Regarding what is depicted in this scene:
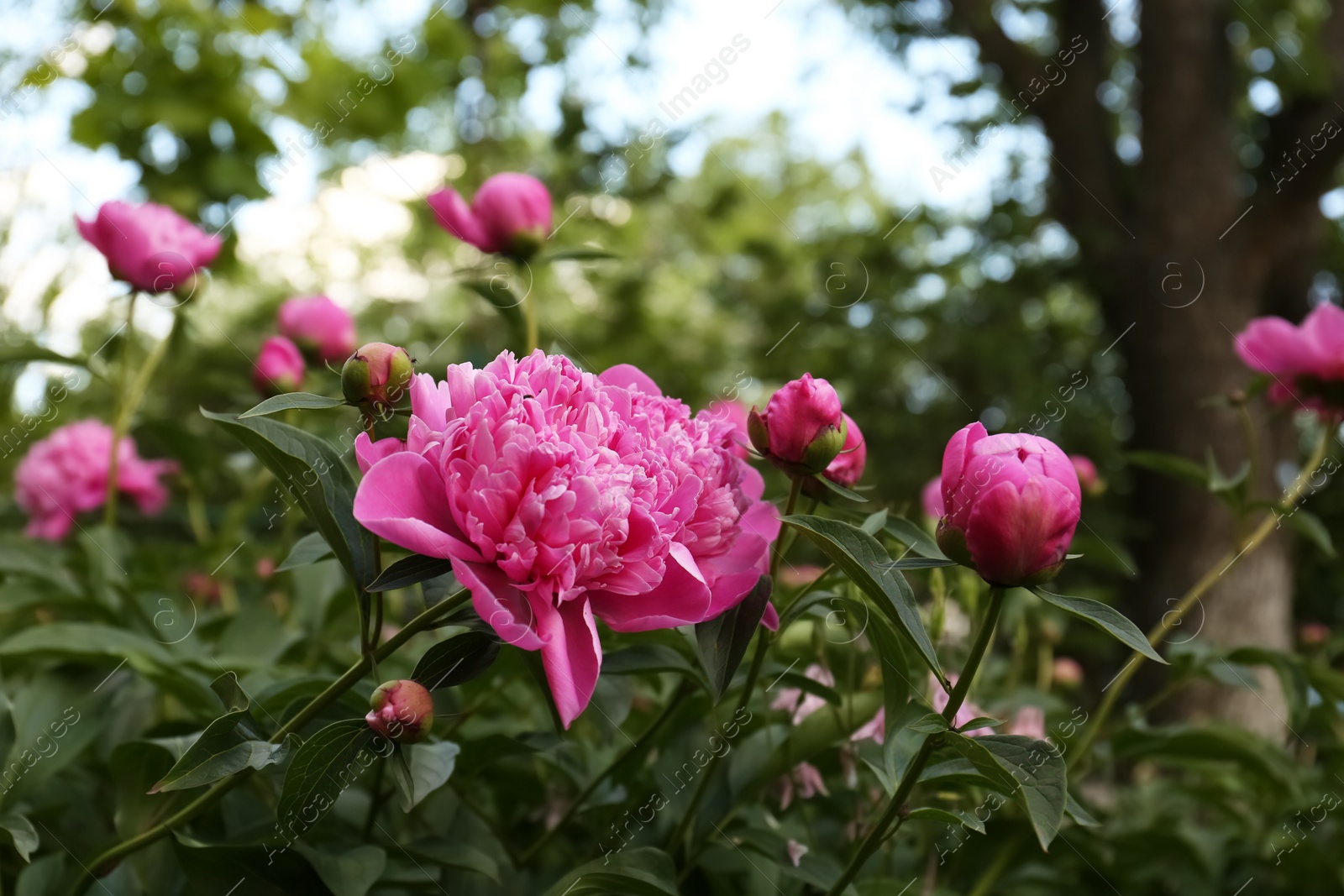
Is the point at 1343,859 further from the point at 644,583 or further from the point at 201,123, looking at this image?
the point at 201,123

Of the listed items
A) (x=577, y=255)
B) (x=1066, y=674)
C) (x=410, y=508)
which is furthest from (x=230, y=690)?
(x=1066, y=674)

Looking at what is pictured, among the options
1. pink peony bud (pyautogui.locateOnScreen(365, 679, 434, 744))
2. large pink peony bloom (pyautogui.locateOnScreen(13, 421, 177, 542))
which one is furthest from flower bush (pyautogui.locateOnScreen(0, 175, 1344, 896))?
large pink peony bloom (pyautogui.locateOnScreen(13, 421, 177, 542))

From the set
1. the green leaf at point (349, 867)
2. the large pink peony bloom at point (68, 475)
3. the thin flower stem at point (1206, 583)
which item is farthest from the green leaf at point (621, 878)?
the large pink peony bloom at point (68, 475)

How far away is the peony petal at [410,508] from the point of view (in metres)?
0.47

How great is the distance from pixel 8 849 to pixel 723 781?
54 cm

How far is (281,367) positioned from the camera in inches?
42.3

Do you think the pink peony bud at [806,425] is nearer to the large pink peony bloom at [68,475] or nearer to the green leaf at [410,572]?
the green leaf at [410,572]

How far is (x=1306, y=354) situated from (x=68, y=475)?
5.16ft

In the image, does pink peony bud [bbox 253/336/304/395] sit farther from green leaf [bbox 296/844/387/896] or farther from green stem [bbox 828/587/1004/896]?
green stem [bbox 828/587/1004/896]

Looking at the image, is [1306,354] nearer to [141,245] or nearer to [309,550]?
[309,550]

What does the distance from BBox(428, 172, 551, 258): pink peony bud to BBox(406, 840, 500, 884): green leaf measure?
545 millimetres

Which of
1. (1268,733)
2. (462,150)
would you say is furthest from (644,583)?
(462,150)

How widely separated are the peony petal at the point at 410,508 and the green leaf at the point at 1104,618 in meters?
0.28

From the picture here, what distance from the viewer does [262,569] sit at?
1240 mm
